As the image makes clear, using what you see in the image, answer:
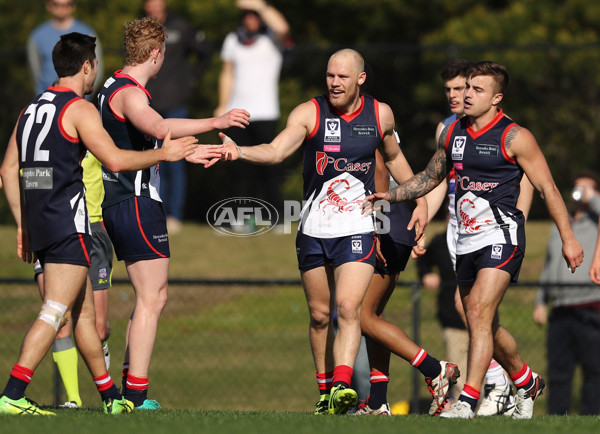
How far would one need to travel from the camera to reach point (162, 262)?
7.30 m

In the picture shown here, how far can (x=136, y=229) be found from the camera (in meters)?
7.22

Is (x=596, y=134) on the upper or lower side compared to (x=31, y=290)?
upper

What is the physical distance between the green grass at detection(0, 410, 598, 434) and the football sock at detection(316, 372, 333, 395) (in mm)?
654

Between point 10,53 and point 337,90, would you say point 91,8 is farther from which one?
point 337,90

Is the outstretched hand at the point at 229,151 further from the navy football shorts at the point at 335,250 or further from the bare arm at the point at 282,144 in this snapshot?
the navy football shorts at the point at 335,250

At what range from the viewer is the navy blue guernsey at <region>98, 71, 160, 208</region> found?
7148mm

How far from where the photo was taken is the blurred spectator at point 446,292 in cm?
1049

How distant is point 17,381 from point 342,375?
208 cm

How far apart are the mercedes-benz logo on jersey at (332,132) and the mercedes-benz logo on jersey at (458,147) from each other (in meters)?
0.79

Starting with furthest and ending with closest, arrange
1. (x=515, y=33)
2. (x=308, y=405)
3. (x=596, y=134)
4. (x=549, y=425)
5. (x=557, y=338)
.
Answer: (x=515, y=33) < (x=596, y=134) < (x=308, y=405) < (x=557, y=338) < (x=549, y=425)

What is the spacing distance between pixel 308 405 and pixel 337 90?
5422 millimetres

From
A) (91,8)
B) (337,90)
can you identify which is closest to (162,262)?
(337,90)

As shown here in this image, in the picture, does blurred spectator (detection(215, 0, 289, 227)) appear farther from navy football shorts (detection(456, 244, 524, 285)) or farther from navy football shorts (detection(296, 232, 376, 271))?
navy football shorts (detection(456, 244, 524, 285))

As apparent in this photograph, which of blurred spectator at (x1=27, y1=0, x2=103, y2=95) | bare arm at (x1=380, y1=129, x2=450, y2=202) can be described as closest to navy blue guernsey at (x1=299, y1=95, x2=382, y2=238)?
bare arm at (x1=380, y1=129, x2=450, y2=202)
